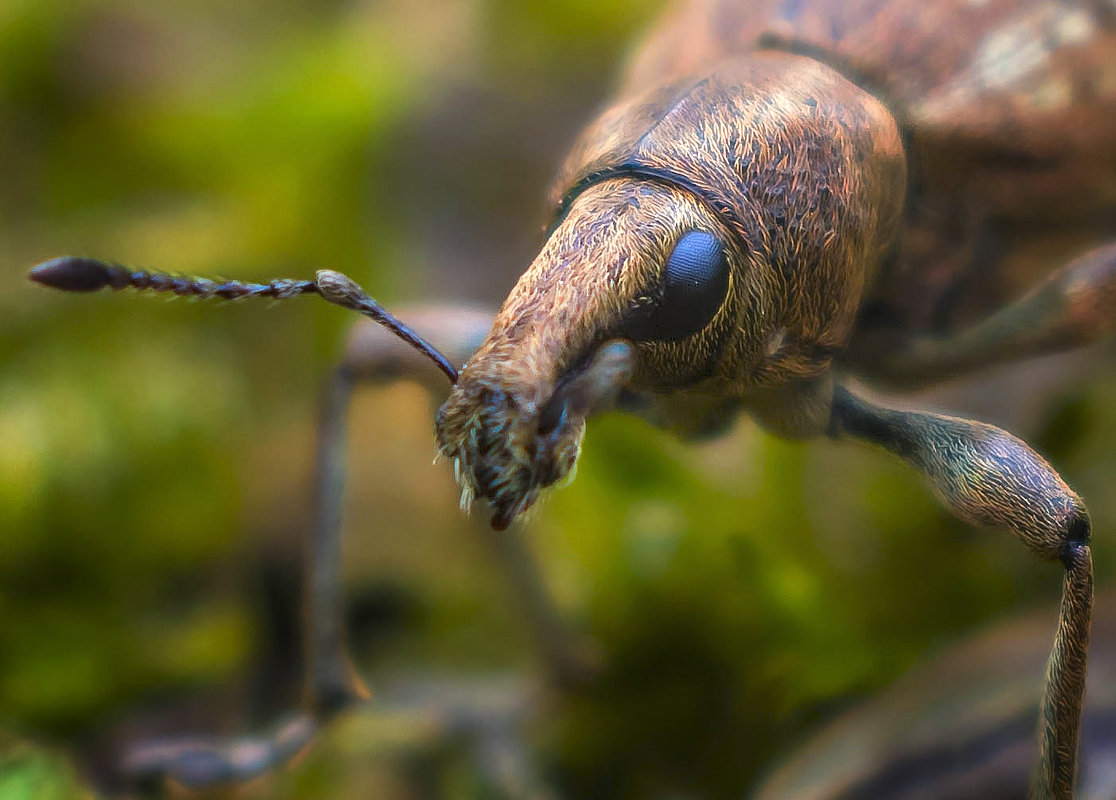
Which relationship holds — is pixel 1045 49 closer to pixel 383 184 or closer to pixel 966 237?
pixel 966 237

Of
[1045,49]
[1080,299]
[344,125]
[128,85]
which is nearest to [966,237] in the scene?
[1080,299]

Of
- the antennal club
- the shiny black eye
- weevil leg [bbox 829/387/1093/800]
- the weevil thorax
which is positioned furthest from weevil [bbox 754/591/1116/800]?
the antennal club

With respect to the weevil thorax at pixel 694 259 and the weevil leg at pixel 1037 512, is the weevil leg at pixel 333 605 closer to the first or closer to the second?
the weevil thorax at pixel 694 259

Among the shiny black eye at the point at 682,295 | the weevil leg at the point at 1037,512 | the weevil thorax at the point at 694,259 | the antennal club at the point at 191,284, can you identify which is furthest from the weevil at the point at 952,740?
the antennal club at the point at 191,284

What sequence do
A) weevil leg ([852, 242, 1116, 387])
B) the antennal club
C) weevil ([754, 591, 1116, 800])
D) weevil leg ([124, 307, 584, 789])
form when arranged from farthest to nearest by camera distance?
weevil leg ([852, 242, 1116, 387]) → weevil leg ([124, 307, 584, 789]) → weevil ([754, 591, 1116, 800]) → the antennal club

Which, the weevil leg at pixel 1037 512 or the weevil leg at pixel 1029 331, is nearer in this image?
the weevil leg at pixel 1037 512

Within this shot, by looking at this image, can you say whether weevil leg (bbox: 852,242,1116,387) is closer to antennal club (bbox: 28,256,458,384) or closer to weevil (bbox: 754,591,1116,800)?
weevil (bbox: 754,591,1116,800)
